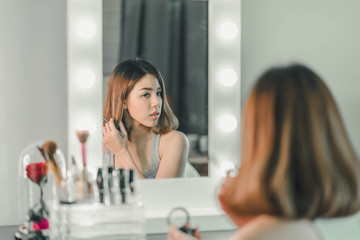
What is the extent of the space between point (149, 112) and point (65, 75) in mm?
292

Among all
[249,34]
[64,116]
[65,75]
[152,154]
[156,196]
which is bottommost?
[156,196]

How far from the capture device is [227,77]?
1.44 meters

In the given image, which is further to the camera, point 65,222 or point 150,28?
point 150,28

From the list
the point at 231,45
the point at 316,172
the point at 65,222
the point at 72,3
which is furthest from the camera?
the point at 231,45

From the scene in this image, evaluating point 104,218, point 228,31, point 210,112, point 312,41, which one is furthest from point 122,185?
point 312,41

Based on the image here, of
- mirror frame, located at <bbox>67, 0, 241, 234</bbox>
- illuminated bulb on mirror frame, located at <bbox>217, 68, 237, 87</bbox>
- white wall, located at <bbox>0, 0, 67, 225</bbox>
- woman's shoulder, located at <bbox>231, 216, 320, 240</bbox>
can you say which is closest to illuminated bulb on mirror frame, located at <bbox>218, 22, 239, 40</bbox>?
mirror frame, located at <bbox>67, 0, 241, 234</bbox>

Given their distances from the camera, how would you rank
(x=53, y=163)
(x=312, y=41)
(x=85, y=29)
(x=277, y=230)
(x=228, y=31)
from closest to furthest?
1. (x=277, y=230)
2. (x=53, y=163)
3. (x=85, y=29)
4. (x=228, y=31)
5. (x=312, y=41)

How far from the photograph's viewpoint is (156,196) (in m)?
1.38

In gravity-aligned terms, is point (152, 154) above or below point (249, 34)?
below

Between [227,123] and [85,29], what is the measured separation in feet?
1.80

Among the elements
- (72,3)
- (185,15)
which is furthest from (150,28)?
(72,3)

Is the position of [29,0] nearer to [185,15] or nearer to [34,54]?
[34,54]

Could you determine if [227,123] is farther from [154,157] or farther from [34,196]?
[34,196]

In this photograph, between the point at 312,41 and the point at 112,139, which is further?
the point at 312,41
